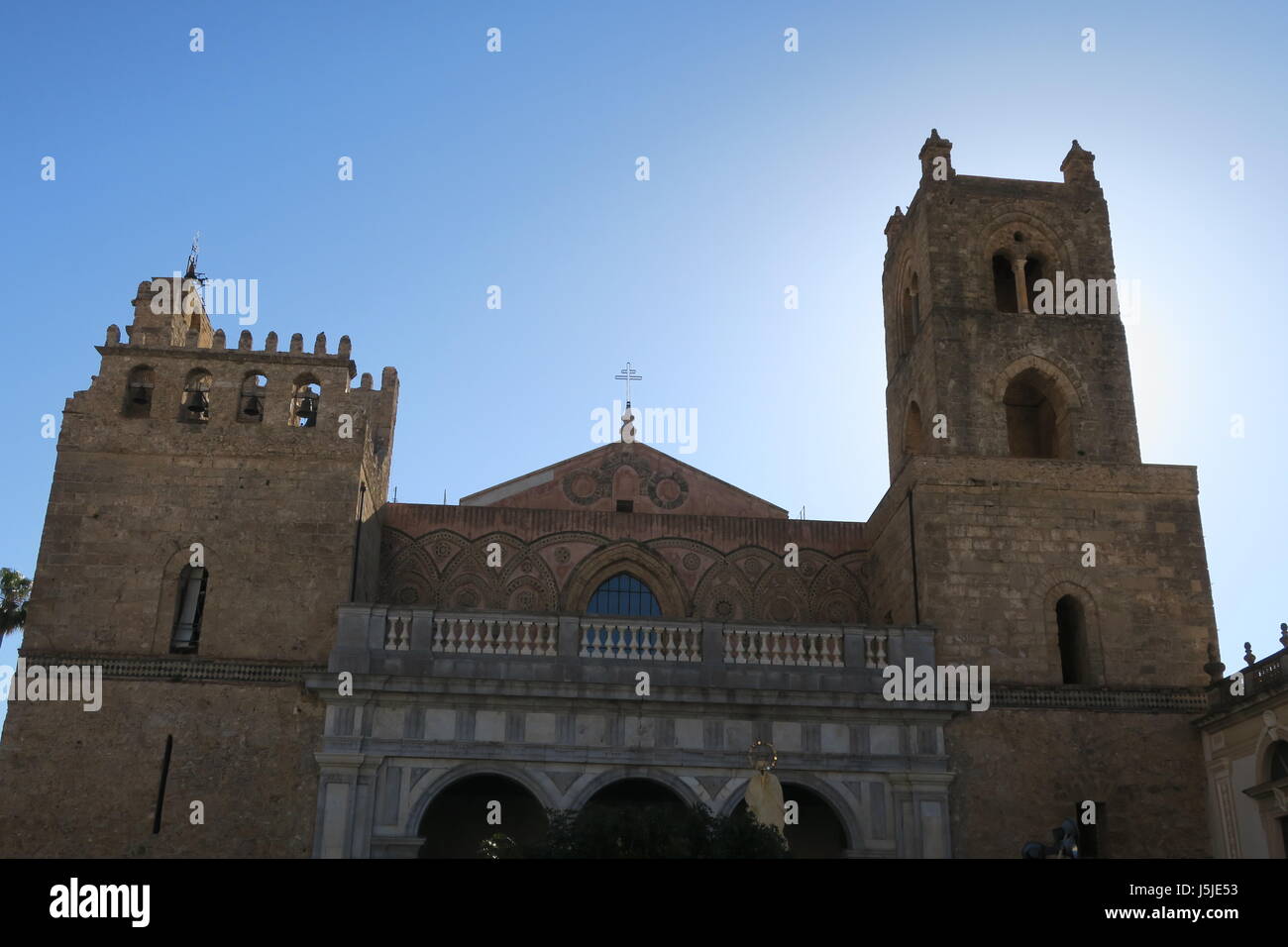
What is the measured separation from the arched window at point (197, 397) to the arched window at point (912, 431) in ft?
37.0

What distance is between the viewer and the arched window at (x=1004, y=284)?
928 inches

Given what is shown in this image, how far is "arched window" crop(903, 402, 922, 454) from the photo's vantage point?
911 inches

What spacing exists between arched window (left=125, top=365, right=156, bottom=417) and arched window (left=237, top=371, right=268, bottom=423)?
130 cm

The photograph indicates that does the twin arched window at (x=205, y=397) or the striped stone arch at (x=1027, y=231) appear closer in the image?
the twin arched window at (x=205, y=397)

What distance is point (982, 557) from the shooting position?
19844 mm

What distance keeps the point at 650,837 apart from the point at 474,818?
7713 millimetres

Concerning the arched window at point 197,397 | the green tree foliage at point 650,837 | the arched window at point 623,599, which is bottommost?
the green tree foliage at point 650,837

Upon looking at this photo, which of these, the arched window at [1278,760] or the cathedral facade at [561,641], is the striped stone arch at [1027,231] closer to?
the cathedral facade at [561,641]

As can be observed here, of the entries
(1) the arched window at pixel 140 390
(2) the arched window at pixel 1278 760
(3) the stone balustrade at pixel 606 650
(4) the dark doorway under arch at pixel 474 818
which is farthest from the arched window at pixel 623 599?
(2) the arched window at pixel 1278 760

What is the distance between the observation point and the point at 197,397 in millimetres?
20578

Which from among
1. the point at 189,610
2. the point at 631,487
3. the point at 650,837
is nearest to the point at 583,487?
the point at 631,487

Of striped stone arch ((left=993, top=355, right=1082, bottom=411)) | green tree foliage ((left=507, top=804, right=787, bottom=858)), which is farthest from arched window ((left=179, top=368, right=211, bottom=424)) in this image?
striped stone arch ((left=993, top=355, right=1082, bottom=411))
